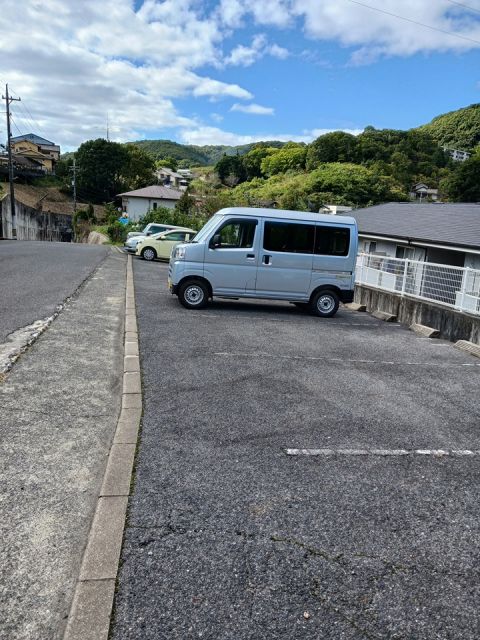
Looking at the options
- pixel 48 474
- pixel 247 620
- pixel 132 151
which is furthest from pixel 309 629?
pixel 132 151

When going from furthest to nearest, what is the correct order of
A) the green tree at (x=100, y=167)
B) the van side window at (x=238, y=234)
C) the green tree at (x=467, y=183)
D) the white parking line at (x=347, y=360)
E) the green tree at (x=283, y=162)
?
the green tree at (x=283, y=162), the green tree at (x=100, y=167), the green tree at (x=467, y=183), the van side window at (x=238, y=234), the white parking line at (x=347, y=360)

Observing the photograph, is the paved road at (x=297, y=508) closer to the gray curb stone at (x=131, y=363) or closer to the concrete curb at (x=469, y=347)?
the gray curb stone at (x=131, y=363)

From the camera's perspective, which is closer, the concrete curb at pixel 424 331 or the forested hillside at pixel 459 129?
the concrete curb at pixel 424 331

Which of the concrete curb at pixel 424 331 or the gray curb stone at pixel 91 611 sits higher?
the concrete curb at pixel 424 331

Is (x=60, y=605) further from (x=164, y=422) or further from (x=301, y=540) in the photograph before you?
(x=164, y=422)

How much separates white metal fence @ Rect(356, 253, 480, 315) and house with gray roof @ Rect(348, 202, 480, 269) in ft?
10.5

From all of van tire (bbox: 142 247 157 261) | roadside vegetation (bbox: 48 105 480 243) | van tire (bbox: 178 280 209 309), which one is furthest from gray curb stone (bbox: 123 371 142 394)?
roadside vegetation (bbox: 48 105 480 243)

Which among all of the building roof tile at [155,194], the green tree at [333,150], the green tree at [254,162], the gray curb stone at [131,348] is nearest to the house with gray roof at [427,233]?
the gray curb stone at [131,348]

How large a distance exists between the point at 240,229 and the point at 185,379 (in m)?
4.97

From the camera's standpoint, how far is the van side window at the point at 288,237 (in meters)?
9.73

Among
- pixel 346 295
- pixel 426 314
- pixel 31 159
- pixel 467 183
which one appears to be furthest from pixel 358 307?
pixel 31 159

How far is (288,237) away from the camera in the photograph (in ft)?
32.4

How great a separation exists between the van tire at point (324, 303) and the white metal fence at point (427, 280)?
6.07 feet

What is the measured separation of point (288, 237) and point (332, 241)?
97cm
